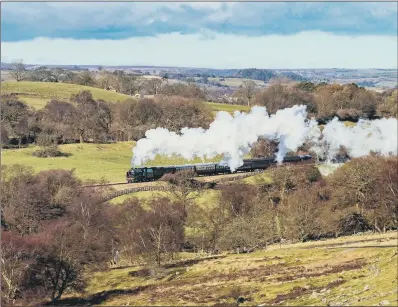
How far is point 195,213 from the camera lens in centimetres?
7625

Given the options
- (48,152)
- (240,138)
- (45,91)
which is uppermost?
(45,91)

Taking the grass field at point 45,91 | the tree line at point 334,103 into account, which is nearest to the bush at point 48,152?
the grass field at point 45,91

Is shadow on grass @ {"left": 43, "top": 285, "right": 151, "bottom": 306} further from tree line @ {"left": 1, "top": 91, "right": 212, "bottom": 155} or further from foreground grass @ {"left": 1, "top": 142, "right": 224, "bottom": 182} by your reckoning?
tree line @ {"left": 1, "top": 91, "right": 212, "bottom": 155}

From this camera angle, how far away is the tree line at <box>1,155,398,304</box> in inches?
2532

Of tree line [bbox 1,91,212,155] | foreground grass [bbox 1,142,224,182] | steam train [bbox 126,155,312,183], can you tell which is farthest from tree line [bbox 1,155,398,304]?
tree line [bbox 1,91,212,155]

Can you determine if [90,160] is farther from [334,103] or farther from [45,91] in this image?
[45,91]

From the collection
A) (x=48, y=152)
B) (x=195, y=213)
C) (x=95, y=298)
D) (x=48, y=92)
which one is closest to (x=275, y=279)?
(x=95, y=298)

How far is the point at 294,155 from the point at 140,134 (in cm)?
4809

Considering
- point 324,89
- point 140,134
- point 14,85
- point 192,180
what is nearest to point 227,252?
point 192,180

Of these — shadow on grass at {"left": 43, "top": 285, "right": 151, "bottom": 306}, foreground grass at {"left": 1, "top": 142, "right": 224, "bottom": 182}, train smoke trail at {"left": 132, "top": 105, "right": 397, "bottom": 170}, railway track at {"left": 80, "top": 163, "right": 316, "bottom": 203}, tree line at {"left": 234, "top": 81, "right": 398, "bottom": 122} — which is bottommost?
shadow on grass at {"left": 43, "top": 285, "right": 151, "bottom": 306}

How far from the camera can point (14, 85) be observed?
18500 cm

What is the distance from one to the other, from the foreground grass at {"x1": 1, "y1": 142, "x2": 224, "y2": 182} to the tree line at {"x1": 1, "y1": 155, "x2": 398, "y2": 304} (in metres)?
13.2

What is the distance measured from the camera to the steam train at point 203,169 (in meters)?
87.4

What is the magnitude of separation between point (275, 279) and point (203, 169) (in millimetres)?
42943
